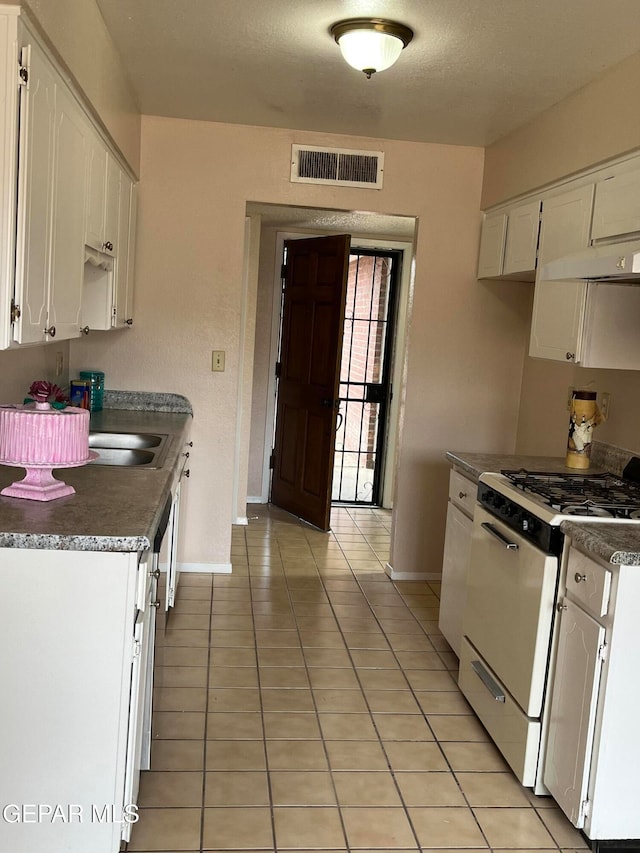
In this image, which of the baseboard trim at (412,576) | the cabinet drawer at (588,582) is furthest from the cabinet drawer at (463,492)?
the baseboard trim at (412,576)

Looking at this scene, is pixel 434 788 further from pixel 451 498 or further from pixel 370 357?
pixel 370 357

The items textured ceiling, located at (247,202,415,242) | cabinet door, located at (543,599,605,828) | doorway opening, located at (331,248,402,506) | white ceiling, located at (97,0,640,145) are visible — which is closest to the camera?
cabinet door, located at (543,599,605,828)

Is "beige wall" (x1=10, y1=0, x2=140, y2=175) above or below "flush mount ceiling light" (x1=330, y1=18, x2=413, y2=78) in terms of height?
below

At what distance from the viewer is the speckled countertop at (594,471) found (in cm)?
211

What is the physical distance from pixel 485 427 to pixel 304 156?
1.79 m

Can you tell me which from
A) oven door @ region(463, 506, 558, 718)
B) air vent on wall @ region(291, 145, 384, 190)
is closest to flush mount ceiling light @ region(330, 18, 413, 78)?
air vent on wall @ region(291, 145, 384, 190)

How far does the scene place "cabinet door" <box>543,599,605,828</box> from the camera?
2.18 meters

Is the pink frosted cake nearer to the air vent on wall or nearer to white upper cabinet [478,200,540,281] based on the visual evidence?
white upper cabinet [478,200,540,281]

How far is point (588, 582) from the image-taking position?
7.35 ft

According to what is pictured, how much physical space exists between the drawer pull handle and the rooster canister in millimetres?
949

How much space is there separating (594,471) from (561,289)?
2.54 ft

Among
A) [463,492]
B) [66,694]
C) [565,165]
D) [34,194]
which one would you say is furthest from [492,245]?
[66,694]

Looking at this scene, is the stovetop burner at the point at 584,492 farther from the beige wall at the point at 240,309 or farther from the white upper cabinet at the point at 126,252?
the white upper cabinet at the point at 126,252

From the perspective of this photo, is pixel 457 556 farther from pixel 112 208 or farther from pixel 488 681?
pixel 112 208
